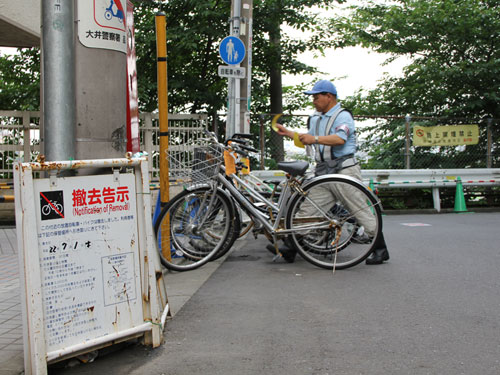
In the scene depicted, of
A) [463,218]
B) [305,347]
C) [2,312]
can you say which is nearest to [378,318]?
Answer: [305,347]

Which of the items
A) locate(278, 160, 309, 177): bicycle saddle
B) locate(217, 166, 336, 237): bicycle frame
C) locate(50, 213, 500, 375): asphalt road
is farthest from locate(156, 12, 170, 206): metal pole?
locate(278, 160, 309, 177): bicycle saddle

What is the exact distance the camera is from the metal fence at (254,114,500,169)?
42.8 feet

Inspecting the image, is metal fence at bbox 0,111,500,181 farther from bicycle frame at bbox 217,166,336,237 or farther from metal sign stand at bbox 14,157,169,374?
metal sign stand at bbox 14,157,169,374

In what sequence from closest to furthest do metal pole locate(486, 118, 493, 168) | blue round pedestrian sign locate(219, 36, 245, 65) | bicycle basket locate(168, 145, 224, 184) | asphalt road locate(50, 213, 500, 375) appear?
asphalt road locate(50, 213, 500, 375)
bicycle basket locate(168, 145, 224, 184)
blue round pedestrian sign locate(219, 36, 245, 65)
metal pole locate(486, 118, 493, 168)

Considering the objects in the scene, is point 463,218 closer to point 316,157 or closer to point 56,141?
point 316,157

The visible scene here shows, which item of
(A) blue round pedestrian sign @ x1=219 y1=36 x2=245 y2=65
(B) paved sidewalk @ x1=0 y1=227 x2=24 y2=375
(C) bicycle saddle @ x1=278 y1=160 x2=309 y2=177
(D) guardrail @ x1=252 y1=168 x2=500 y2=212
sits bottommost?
(B) paved sidewalk @ x1=0 y1=227 x2=24 y2=375

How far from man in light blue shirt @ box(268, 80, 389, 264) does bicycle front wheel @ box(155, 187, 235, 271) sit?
2.44 feet

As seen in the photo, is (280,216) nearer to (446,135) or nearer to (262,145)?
(262,145)

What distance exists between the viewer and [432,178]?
12516 millimetres

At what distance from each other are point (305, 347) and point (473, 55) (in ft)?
40.3

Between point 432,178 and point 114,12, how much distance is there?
10.3 m

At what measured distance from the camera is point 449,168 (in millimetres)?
13406

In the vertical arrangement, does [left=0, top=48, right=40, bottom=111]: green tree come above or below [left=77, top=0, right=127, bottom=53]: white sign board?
above

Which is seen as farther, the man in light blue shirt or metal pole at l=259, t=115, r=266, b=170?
metal pole at l=259, t=115, r=266, b=170
